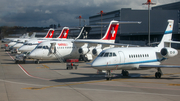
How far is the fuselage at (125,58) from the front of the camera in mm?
21172

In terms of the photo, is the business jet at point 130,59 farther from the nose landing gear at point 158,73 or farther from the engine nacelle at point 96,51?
the engine nacelle at point 96,51

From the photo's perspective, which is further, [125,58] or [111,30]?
[111,30]

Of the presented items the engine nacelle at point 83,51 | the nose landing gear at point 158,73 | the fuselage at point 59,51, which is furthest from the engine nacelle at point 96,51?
the nose landing gear at point 158,73

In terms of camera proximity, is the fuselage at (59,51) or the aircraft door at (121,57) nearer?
the aircraft door at (121,57)

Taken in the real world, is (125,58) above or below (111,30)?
below

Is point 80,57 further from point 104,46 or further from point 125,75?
point 125,75

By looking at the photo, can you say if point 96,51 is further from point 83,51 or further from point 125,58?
point 125,58

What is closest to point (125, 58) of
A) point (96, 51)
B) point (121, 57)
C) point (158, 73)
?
point (121, 57)

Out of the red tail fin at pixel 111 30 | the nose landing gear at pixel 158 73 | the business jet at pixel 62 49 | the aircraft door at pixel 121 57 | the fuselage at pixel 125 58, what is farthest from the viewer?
the red tail fin at pixel 111 30

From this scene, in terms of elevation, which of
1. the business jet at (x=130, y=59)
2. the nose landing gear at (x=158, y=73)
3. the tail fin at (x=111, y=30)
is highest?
the tail fin at (x=111, y=30)

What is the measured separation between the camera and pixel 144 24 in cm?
11938

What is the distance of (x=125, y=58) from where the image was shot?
74.1 ft

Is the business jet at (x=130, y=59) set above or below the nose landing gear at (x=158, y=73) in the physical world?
above

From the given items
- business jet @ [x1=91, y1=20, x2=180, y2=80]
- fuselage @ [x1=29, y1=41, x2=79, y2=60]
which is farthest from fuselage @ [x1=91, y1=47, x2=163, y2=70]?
fuselage @ [x1=29, y1=41, x2=79, y2=60]
